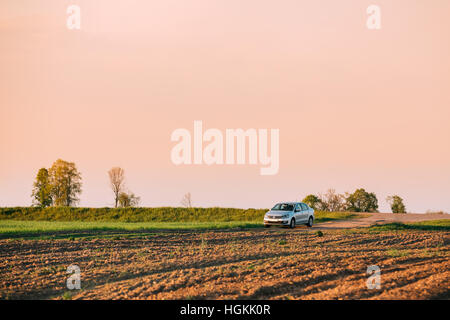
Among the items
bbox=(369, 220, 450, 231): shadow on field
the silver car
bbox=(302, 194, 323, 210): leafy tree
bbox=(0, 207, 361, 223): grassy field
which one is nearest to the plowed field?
the silver car

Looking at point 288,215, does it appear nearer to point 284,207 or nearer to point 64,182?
point 284,207

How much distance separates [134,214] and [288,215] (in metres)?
28.3

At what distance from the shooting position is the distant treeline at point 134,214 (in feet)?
169

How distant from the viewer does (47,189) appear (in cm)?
6812

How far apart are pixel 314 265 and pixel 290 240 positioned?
870 centimetres

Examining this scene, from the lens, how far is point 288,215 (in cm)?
3092

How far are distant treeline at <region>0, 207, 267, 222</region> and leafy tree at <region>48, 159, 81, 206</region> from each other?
6.25m

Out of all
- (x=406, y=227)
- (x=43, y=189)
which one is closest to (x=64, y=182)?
(x=43, y=189)

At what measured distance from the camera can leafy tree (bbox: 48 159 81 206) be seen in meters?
68.1

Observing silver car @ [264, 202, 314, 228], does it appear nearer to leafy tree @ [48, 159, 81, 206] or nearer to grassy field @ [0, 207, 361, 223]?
grassy field @ [0, 207, 361, 223]
